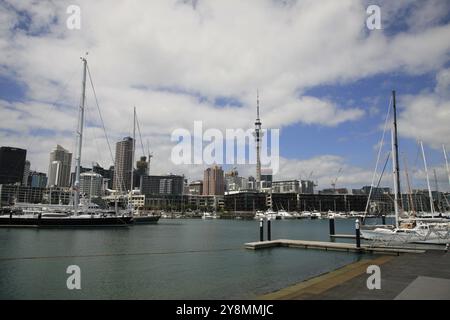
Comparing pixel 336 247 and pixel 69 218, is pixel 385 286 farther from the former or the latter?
pixel 69 218

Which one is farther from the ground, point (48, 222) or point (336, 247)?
point (48, 222)

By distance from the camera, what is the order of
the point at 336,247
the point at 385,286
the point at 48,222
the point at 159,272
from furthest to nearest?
the point at 48,222 → the point at 336,247 → the point at 159,272 → the point at 385,286

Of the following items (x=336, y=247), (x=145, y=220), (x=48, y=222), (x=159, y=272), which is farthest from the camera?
(x=145, y=220)

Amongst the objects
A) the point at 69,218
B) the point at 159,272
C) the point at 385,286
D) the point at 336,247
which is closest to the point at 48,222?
the point at 69,218

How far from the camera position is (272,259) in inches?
1367

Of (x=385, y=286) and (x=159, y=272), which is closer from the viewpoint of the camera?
Answer: (x=385, y=286)

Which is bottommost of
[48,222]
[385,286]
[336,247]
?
[336,247]

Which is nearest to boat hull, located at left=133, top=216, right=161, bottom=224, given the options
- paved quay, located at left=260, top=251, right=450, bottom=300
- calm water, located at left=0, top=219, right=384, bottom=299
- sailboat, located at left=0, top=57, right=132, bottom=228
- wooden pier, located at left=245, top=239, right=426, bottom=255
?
sailboat, located at left=0, top=57, right=132, bottom=228

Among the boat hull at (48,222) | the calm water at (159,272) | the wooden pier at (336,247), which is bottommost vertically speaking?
the calm water at (159,272)

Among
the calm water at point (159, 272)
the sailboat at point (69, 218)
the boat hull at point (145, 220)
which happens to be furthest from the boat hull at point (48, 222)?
the calm water at point (159, 272)

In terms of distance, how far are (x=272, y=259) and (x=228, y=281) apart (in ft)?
36.2

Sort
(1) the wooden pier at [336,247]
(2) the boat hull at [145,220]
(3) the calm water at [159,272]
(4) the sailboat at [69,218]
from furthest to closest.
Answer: (2) the boat hull at [145,220] → (4) the sailboat at [69,218] → (1) the wooden pier at [336,247] → (3) the calm water at [159,272]

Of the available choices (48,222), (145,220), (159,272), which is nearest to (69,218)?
(48,222)

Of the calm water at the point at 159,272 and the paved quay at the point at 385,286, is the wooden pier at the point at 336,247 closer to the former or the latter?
the calm water at the point at 159,272
